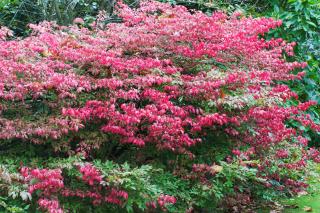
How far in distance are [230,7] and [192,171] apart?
15.0 feet

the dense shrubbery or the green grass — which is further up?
the dense shrubbery

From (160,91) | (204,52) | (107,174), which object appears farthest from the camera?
(204,52)

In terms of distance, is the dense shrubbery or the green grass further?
the green grass

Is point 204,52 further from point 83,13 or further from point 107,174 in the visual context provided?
point 83,13

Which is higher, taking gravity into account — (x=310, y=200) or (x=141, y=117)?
(x=141, y=117)

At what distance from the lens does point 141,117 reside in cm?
359

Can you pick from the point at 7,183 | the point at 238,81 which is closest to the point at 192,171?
the point at 238,81

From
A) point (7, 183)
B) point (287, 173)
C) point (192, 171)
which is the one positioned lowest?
point (287, 173)

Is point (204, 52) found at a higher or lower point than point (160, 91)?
higher

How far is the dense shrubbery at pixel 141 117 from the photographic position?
337 cm

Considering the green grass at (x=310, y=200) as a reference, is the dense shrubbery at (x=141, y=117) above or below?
above

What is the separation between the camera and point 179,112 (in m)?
Result: 3.68

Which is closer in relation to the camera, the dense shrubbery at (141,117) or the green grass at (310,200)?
the dense shrubbery at (141,117)

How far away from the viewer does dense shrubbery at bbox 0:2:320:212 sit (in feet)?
11.1
